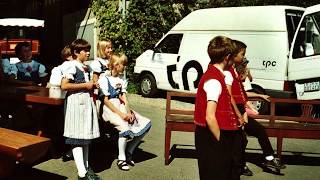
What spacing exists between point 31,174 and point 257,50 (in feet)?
21.5

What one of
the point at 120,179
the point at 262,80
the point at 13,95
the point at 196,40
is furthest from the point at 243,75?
the point at 196,40

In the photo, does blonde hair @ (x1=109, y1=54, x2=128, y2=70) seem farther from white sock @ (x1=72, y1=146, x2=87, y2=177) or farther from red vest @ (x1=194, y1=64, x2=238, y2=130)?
red vest @ (x1=194, y1=64, x2=238, y2=130)

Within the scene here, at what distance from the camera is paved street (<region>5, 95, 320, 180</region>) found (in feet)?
19.1

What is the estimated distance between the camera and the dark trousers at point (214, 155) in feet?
12.4

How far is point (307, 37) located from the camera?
10016mm

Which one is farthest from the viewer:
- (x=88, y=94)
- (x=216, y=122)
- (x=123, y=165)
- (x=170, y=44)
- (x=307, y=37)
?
(x=170, y=44)

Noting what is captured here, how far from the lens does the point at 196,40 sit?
1166cm

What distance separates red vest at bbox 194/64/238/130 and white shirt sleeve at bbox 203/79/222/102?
39mm

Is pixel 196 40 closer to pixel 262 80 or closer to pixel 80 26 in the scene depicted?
pixel 262 80

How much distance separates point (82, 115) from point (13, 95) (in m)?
1.20

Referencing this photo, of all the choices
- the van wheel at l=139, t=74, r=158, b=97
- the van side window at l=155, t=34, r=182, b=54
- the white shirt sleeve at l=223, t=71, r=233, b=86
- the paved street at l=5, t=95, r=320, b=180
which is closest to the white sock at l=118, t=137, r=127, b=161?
the paved street at l=5, t=95, r=320, b=180

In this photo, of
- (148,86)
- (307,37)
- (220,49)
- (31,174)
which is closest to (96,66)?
(31,174)

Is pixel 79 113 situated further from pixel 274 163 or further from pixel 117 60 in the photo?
pixel 274 163

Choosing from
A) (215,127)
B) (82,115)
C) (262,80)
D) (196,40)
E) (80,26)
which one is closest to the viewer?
(215,127)
